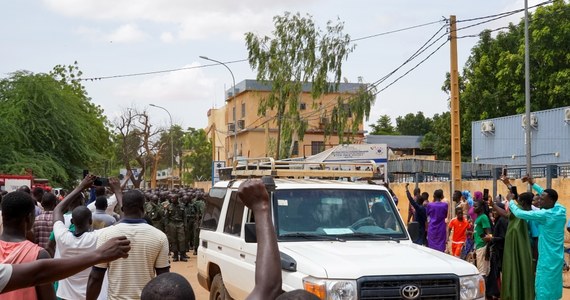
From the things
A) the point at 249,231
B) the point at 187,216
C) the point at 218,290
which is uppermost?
the point at 249,231

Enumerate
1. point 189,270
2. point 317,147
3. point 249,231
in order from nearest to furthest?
point 249,231, point 189,270, point 317,147

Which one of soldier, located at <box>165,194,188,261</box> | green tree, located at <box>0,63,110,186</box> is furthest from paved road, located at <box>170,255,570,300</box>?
green tree, located at <box>0,63,110,186</box>

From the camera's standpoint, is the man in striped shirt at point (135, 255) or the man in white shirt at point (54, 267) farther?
the man in striped shirt at point (135, 255)

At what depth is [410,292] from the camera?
22.6 feet

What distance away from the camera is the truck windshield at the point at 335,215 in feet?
26.9

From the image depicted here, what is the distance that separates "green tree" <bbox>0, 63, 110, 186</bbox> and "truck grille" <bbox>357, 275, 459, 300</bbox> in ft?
96.7

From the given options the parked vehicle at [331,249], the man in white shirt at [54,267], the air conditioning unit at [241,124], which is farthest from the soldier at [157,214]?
the air conditioning unit at [241,124]

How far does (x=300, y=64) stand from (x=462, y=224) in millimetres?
28691

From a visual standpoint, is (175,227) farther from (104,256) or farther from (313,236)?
(104,256)

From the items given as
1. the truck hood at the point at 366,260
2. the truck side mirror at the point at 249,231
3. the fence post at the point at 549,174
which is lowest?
the truck hood at the point at 366,260

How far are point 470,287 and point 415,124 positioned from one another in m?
85.5

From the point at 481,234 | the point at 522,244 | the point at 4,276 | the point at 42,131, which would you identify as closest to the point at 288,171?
the point at 522,244

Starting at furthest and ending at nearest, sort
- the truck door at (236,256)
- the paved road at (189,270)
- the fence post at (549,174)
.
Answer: the fence post at (549,174), the paved road at (189,270), the truck door at (236,256)

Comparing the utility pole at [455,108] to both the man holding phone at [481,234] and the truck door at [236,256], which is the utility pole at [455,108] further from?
the truck door at [236,256]
